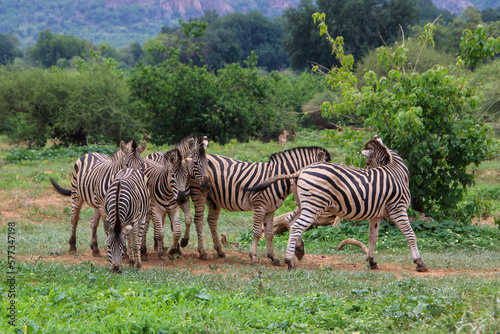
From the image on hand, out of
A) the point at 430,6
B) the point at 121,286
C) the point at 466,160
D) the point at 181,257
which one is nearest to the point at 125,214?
the point at 121,286

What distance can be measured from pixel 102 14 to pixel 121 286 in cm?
16631

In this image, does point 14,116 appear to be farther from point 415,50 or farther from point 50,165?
point 415,50

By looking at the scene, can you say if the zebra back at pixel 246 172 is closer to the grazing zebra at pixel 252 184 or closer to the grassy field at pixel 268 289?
the grazing zebra at pixel 252 184

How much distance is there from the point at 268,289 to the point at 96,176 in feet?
13.7

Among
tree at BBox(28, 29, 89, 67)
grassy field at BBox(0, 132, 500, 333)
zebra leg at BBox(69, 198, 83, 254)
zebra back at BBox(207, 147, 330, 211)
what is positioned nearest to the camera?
grassy field at BBox(0, 132, 500, 333)

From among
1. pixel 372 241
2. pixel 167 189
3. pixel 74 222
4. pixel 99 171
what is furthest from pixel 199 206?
pixel 372 241

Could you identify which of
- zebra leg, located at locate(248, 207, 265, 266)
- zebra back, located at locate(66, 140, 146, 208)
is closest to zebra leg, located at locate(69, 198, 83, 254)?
zebra back, located at locate(66, 140, 146, 208)

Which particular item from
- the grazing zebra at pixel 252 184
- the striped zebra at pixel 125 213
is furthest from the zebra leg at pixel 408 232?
the striped zebra at pixel 125 213

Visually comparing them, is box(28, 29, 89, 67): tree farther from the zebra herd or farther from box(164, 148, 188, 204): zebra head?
box(164, 148, 188, 204): zebra head

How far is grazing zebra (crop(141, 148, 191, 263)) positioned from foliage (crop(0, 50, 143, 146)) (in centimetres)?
1834

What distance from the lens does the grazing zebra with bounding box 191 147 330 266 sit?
8773mm

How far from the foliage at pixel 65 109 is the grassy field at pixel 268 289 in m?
15.8

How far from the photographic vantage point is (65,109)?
26.4m

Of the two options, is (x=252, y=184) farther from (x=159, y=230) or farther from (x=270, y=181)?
(x=159, y=230)
